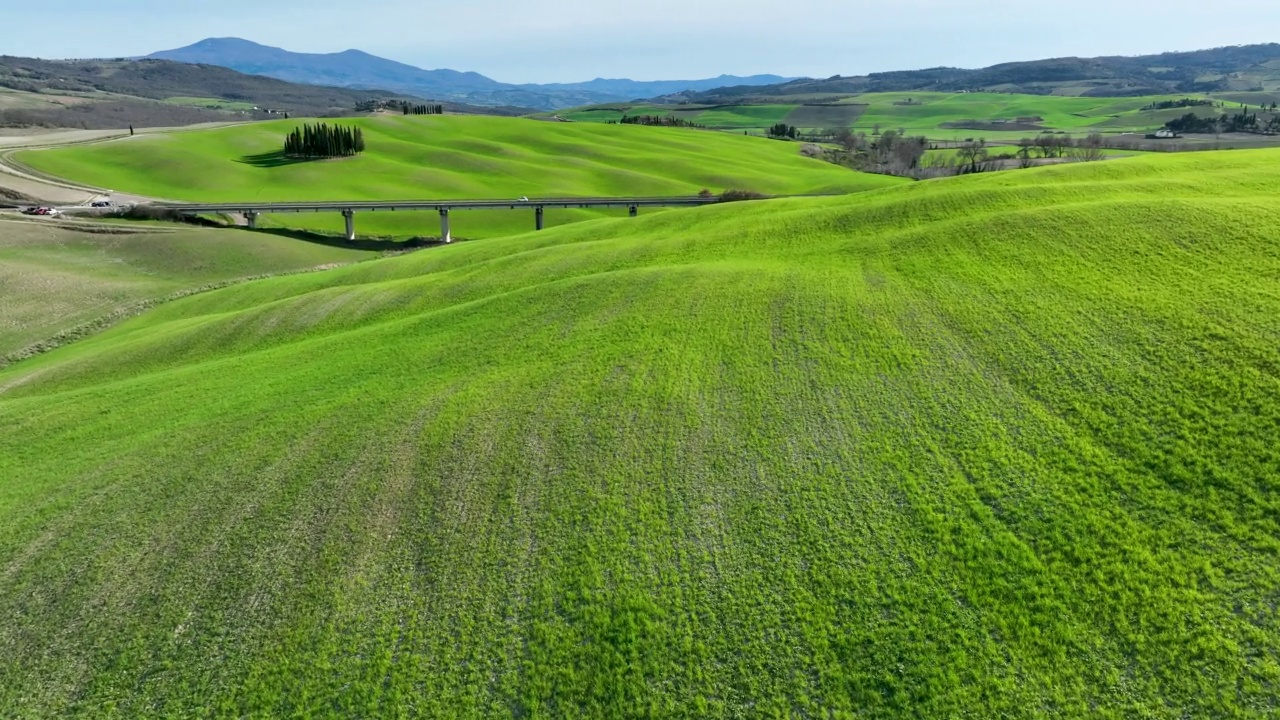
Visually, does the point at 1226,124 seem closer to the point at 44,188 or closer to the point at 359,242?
the point at 359,242

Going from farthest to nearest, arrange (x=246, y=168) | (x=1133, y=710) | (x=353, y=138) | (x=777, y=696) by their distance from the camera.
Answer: (x=353, y=138) < (x=246, y=168) < (x=777, y=696) < (x=1133, y=710)

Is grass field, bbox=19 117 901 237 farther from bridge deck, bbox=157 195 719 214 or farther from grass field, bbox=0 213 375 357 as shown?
grass field, bbox=0 213 375 357

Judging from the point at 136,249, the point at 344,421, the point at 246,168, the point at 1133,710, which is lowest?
the point at 1133,710

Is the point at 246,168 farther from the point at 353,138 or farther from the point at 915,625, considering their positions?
the point at 915,625

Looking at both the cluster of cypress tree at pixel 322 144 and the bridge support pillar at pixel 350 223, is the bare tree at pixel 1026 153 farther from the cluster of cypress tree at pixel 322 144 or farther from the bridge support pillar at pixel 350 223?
the cluster of cypress tree at pixel 322 144

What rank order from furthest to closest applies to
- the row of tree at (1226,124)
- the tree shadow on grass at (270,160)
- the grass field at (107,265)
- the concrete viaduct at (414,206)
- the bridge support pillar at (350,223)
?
1. the row of tree at (1226,124)
2. the tree shadow on grass at (270,160)
3. the concrete viaduct at (414,206)
4. the bridge support pillar at (350,223)
5. the grass field at (107,265)

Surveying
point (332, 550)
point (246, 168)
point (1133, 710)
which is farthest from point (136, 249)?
point (1133, 710)

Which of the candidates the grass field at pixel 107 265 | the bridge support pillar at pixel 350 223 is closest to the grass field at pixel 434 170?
the bridge support pillar at pixel 350 223
